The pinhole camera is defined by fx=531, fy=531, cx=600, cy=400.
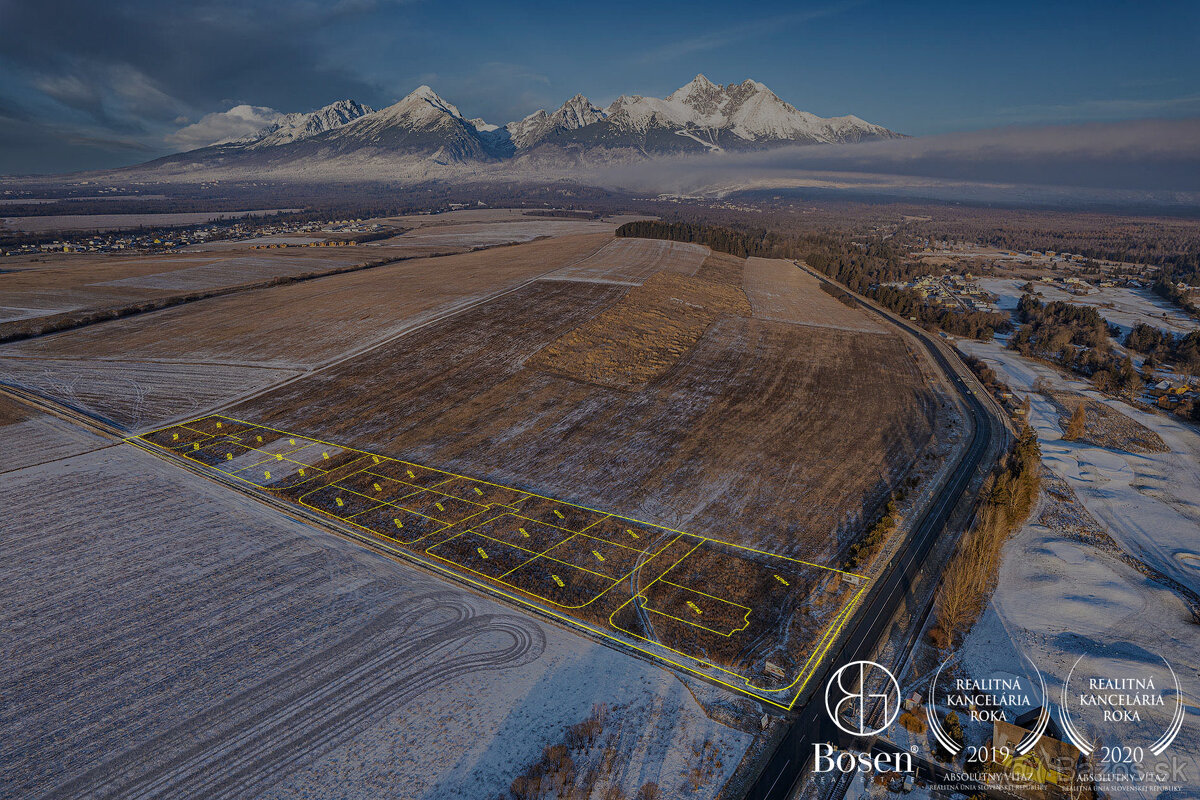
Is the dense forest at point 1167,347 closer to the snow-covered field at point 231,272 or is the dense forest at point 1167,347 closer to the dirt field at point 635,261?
the dirt field at point 635,261

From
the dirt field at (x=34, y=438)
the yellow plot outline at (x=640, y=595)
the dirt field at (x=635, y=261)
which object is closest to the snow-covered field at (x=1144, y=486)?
the yellow plot outline at (x=640, y=595)

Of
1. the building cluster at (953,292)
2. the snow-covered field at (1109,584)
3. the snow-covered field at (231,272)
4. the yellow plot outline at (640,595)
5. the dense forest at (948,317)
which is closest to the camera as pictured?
the yellow plot outline at (640,595)

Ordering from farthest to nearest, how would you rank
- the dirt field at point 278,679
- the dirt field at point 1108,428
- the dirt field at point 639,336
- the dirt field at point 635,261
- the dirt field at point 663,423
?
the dirt field at point 635,261 < the dirt field at point 639,336 < the dirt field at point 1108,428 < the dirt field at point 663,423 < the dirt field at point 278,679

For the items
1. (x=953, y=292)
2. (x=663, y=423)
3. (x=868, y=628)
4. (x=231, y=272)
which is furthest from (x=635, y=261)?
(x=868, y=628)

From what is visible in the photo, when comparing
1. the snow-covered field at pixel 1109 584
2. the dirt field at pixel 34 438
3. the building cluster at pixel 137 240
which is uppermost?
the building cluster at pixel 137 240

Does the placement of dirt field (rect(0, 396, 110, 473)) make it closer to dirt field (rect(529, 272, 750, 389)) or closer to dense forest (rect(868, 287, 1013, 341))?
dirt field (rect(529, 272, 750, 389))

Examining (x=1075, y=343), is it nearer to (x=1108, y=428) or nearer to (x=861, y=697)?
(x=1108, y=428)
